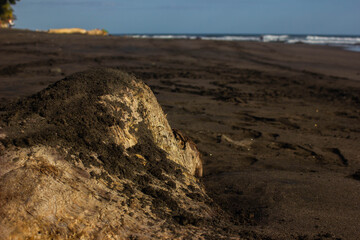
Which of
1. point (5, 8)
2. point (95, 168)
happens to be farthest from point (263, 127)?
point (5, 8)

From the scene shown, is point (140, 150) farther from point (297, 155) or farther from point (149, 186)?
point (297, 155)

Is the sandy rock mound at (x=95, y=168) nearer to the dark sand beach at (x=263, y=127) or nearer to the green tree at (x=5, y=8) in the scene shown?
the dark sand beach at (x=263, y=127)

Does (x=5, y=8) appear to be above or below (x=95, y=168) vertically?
above

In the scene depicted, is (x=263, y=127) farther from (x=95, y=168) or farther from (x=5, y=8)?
(x=5, y=8)

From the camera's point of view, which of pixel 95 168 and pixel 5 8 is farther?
pixel 5 8

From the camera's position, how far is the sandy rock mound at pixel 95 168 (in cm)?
185

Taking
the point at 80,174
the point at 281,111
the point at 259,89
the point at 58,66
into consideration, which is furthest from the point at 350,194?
the point at 58,66

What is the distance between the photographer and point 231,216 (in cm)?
258

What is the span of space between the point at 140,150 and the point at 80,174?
1.87 ft

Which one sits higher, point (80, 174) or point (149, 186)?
point (80, 174)

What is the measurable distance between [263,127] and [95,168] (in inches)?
144

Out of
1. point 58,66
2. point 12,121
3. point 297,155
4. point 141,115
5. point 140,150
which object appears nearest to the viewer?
point 12,121

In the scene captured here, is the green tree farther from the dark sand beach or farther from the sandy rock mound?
the sandy rock mound

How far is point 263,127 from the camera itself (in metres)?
5.41
